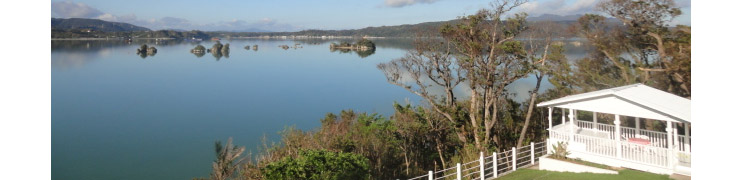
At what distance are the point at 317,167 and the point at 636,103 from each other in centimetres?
454

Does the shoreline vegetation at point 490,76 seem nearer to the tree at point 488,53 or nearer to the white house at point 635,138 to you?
the tree at point 488,53

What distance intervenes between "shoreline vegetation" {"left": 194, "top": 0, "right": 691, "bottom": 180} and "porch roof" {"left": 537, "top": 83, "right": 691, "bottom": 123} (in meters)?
1.65

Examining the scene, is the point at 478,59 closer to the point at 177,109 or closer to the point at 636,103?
the point at 636,103

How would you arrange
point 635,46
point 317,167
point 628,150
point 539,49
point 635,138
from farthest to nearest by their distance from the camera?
point 635,46 < point 539,49 < point 635,138 < point 628,150 < point 317,167

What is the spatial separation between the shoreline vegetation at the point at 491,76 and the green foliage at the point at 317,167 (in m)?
2.14

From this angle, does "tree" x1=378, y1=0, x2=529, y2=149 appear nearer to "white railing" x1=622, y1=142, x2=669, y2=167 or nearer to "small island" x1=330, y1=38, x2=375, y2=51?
"white railing" x1=622, y1=142, x2=669, y2=167

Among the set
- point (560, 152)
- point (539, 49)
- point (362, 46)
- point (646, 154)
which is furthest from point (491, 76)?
point (362, 46)

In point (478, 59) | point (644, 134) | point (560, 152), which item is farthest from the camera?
point (478, 59)

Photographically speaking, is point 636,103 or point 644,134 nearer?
point 636,103

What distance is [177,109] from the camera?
59.7 ft

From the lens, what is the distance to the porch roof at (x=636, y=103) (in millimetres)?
6277

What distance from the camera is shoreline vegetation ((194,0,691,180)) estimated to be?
8.78 m

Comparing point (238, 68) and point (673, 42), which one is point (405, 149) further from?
point (238, 68)
